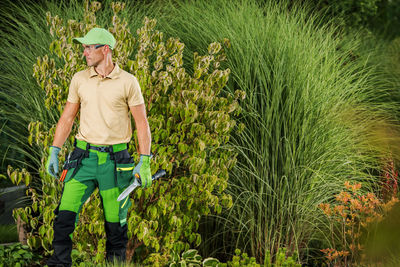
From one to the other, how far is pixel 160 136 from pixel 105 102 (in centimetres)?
94

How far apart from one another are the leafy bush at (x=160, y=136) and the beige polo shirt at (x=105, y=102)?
0.58 m

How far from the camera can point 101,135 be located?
11.4 feet

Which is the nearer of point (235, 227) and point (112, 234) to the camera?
point (112, 234)

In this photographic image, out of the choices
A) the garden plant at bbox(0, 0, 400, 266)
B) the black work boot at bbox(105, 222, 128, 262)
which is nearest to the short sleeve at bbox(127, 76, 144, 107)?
the garden plant at bbox(0, 0, 400, 266)

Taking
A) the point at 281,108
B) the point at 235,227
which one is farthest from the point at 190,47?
the point at 235,227

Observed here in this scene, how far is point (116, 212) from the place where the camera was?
11.9ft

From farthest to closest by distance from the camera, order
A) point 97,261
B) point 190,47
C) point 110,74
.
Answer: point 190,47
point 97,261
point 110,74

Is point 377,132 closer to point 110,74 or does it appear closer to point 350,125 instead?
point 350,125

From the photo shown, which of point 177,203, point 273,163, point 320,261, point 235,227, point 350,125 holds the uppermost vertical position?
point 350,125

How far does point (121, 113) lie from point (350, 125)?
2.72m

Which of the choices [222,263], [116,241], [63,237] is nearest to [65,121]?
[63,237]

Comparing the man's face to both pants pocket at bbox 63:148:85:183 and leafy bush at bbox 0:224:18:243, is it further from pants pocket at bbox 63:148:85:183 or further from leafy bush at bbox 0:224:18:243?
leafy bush at bbox 0:224:18:243

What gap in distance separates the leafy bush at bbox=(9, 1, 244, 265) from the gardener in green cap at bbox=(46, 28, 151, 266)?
1.68ft

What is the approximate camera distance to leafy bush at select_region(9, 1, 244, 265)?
4.14 m
